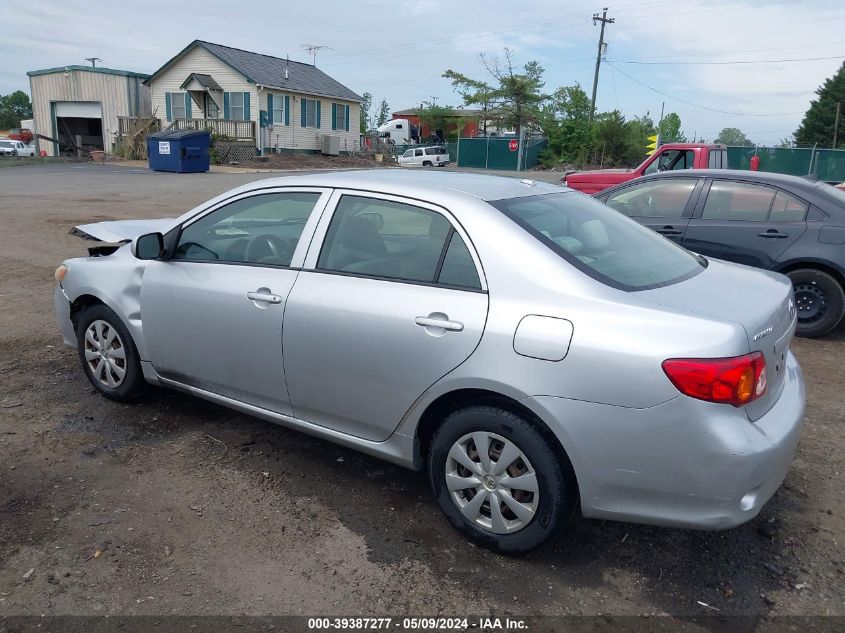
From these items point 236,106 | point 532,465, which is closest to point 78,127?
point 236,106

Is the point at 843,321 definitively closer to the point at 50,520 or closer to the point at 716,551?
the point at 716,551

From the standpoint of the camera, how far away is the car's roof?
3.45m

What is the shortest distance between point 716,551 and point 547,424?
3.71 ft

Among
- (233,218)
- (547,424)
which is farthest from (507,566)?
(233,218)

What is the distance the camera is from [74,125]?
44.5 metres

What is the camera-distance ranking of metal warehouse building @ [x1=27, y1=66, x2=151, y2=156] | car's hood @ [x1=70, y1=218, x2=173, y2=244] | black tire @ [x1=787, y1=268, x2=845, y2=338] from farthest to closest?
1. metal warehouse building @ [x1=27, y1=66, x2=151, y2=156]
2. black tire @ [x1=787, y1=268, x2=845, y2=338]
3. car's hood @ [x1=70, y1=218, x2=173, y2=244]

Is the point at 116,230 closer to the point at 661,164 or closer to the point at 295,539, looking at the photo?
the point at 295,539

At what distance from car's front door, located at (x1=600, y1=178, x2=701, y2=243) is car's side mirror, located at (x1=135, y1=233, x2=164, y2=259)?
4.98 meters

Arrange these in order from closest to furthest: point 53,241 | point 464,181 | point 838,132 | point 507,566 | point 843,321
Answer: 1. point 507,566
2. point 464,181
3. point 843,321
4. point 53,241
5. point 838,132

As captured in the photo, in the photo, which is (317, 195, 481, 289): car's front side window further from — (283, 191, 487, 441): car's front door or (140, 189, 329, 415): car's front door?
(140, 189, 329, 415): car's front door

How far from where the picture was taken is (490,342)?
114 inches

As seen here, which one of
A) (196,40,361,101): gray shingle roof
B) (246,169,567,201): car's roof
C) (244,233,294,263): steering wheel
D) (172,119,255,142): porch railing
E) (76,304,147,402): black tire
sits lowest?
(76,304,147,402): black tire

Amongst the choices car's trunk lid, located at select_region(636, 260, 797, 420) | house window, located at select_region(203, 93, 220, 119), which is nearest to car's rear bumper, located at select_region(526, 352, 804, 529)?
car's trunk lid, located at select_region(636, 260, 797, 420)

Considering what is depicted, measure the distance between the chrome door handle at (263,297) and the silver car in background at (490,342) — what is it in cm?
2
